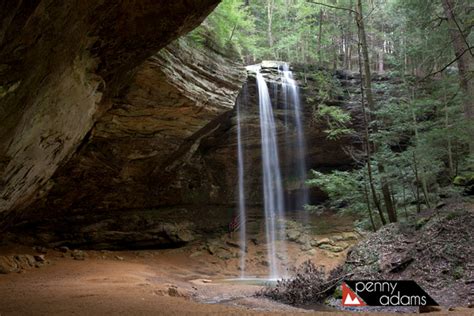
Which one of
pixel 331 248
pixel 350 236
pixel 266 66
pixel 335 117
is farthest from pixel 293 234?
pixel 266 66

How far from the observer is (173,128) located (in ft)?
40.2

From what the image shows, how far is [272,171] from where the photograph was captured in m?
18.2

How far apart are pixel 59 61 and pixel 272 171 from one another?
45.6 feet

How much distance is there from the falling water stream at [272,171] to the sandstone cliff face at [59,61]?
350 inches

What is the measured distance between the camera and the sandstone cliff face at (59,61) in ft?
13.7

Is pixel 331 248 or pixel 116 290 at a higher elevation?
pixel 116 290

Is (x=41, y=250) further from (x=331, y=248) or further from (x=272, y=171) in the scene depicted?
(x=331, y=248)

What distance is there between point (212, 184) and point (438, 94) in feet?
35.0

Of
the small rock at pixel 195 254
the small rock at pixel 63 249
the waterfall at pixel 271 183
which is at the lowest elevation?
the small rock at pixel 195 254

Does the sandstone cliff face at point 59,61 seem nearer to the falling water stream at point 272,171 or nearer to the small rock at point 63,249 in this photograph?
the small rock at point 63,249

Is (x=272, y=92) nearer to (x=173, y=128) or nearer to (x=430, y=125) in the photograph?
(x=173, y=128)

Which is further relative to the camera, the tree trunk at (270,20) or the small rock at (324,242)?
the tree trunk at (270,20)

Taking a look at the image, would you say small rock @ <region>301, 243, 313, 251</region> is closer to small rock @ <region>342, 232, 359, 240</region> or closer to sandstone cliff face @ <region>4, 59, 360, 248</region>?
small rock @ <region>342, 232, 359, 240</region>

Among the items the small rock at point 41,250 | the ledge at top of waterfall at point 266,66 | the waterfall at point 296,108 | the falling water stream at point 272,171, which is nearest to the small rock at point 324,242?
the falling water stream at point 272,171
